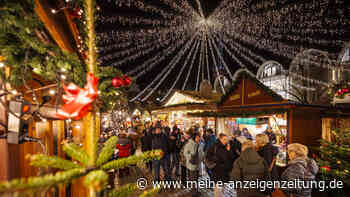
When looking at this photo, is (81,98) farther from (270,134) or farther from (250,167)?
(270,134)

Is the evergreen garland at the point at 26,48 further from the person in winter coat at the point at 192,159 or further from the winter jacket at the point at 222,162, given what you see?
the person in winter coat at the point at 192,159

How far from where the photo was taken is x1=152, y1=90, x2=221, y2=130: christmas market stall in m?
12.2

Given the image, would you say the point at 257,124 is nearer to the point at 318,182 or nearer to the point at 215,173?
the point at 318,182

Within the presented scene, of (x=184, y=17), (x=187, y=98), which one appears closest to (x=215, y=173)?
(x=184, y=17)

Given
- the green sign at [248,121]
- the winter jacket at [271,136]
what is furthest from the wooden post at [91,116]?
the green sign at [248,121]

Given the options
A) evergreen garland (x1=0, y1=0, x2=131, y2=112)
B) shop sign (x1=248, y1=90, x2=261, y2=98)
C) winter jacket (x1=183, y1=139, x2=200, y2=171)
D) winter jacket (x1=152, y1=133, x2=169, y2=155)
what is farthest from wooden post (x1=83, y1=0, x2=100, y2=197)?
shop sign (x1=248, y1=90, x2=261, y2=98)

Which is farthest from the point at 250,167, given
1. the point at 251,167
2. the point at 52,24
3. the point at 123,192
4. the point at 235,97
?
the point at 235,97

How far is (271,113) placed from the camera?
6430mm

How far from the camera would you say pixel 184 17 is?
899 cm

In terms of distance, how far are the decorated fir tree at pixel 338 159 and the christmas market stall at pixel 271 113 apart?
1751 millimetres

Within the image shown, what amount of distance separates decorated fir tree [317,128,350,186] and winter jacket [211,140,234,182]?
2.32 metres

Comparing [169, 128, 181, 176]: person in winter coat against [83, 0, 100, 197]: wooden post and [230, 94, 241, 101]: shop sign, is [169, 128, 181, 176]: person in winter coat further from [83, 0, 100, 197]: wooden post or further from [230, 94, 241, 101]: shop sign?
[83, 0, 100, 197]: wooden post

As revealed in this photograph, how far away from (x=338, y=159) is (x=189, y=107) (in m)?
9.57

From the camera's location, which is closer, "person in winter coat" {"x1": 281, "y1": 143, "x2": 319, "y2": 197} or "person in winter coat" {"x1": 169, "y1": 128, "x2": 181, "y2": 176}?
"person in winter coat" {"x1": 281, "y1": 143, "x2": 319, "y2": 197}
